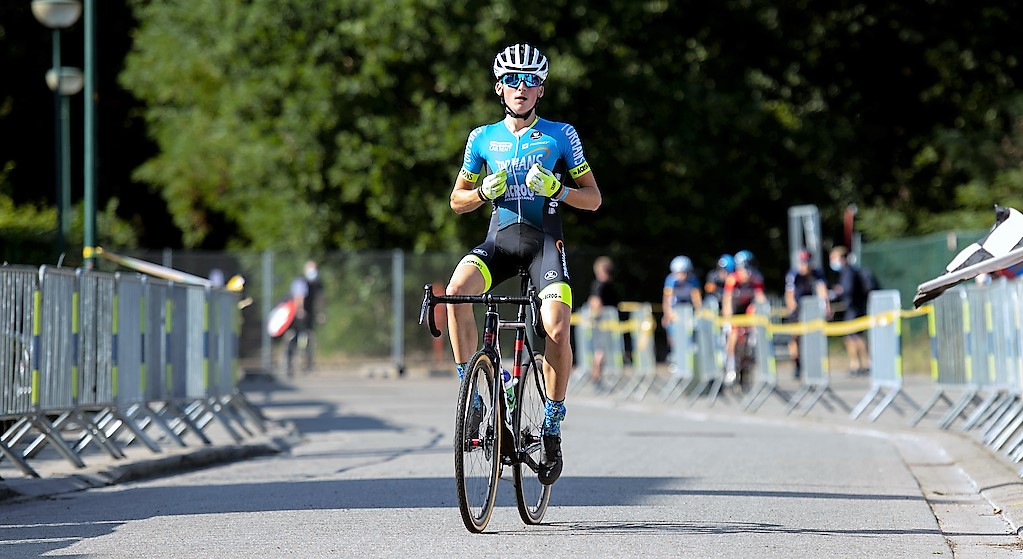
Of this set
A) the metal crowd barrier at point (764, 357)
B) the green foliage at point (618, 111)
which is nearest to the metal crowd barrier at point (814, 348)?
the metal crowd barrier at point (764, 357)

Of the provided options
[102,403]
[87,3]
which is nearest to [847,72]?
[87,3]

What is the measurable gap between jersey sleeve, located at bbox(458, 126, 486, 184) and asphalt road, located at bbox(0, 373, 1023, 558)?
65.4 inches

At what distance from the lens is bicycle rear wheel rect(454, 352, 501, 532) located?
7.58 metres

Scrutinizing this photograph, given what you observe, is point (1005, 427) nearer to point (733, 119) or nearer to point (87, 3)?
point (87, 3)

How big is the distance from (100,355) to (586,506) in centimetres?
444

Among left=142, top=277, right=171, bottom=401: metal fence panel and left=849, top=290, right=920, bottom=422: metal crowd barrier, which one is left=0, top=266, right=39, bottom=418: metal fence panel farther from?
left=849, top=290, right=920, bottom=422: metal crowd barrier

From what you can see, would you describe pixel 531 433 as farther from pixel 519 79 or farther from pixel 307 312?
pixel 307 312

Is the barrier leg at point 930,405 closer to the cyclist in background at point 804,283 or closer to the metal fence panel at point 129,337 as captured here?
the metal fence panel at point 129,337

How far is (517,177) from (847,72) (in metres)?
32.8

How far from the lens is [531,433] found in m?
8.40

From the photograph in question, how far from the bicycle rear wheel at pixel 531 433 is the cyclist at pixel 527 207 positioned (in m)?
0.06

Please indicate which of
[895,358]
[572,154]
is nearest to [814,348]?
[895,358]

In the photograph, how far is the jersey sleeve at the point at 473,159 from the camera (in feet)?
28.2

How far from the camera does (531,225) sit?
27.5 ft
